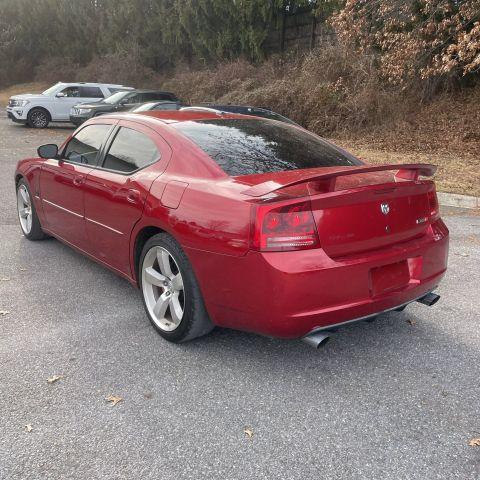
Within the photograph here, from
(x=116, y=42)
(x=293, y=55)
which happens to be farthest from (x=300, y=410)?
(x=116, y=42)

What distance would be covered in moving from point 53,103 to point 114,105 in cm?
369

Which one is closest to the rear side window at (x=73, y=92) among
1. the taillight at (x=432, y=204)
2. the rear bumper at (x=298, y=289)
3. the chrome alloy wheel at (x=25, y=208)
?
the chrome alloy wheel at (x=25, y=208)

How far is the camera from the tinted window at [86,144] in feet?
14.7

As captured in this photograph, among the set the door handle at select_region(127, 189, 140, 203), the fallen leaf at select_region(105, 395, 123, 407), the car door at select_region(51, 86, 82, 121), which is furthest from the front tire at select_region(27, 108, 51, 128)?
the fallen leaf at select_region(105, 395, 123, 407)

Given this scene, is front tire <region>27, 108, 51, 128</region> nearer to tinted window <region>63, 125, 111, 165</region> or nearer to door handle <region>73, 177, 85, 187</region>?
tinted window <region>63, 125, 111, 165</region>

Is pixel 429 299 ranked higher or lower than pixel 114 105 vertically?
lower

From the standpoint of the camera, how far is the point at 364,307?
296 centimetres

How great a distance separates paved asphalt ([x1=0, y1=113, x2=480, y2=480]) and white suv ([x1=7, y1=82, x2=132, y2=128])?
53.9 feet

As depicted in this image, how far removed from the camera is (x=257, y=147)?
3.72 m

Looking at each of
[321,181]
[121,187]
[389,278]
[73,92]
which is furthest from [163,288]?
[73,92]

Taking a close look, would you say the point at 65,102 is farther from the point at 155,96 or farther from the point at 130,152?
the point at 130,152

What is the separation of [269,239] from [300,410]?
3.06 ft

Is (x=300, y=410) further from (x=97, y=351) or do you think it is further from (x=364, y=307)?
(x=97, y=351)

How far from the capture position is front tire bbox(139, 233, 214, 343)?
328cm
